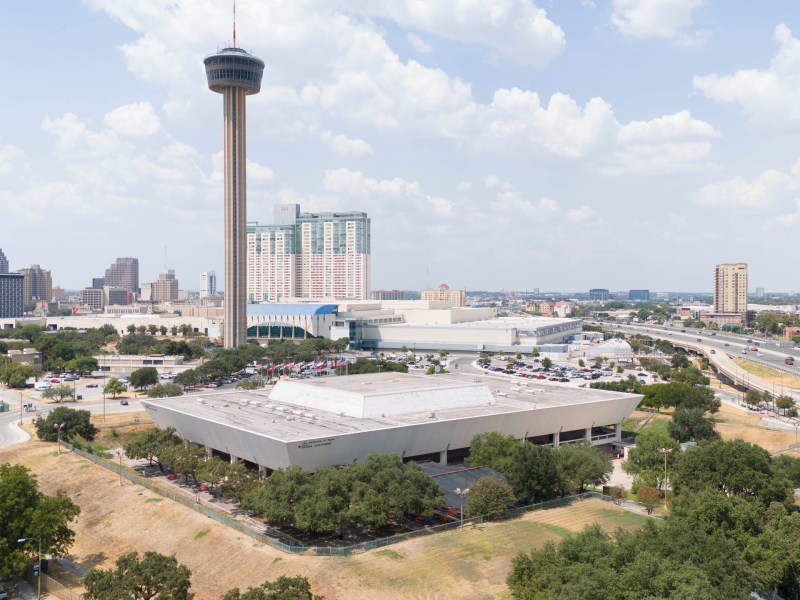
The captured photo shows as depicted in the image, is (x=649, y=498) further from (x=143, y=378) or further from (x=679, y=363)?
(x=679, y=363)

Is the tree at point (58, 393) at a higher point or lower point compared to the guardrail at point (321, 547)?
higher

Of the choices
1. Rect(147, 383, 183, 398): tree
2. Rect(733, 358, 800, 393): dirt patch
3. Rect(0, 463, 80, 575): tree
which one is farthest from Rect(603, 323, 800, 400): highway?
Rect(0, 463, 80, 575): tree

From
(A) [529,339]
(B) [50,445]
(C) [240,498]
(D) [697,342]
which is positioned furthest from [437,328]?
(C) [240,498]

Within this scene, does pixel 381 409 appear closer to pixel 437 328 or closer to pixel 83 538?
pixel 83 538


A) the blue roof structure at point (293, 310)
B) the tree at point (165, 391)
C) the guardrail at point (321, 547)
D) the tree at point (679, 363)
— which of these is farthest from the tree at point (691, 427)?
the blue roof structure at point (293, 310)

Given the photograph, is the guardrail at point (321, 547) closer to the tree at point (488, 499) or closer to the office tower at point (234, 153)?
the tree at point (488, 499)

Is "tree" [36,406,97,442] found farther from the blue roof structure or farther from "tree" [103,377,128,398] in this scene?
the blue roof structure
